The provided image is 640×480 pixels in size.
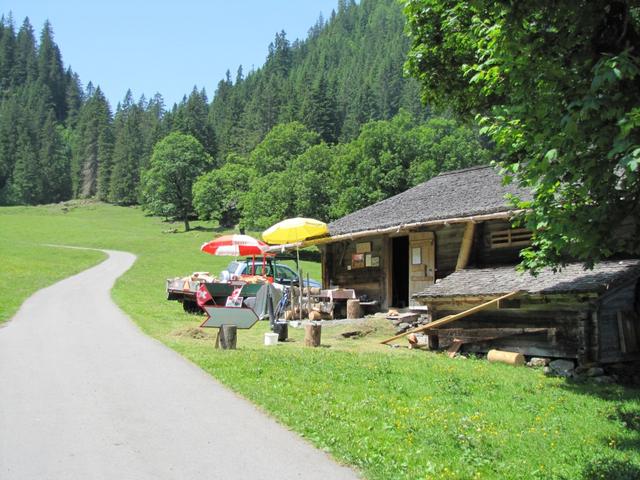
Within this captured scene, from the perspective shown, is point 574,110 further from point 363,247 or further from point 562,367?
point 363,247

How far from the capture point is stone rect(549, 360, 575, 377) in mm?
11688

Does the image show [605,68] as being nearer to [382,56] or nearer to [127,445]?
[127,445]

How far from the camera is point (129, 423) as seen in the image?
282 inches

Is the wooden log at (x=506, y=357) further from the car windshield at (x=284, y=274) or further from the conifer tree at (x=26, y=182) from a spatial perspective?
the conifer tree at (x=26, y=182)

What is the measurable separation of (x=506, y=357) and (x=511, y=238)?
4.27 m

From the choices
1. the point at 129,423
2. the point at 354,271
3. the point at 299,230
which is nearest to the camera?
the point at 129,423

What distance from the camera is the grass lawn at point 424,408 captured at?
609 cm

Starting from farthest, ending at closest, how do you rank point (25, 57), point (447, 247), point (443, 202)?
point (25, 57), point (443, 202), point (447, 247)

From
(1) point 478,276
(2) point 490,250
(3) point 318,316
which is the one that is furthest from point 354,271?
(1) point 478,276

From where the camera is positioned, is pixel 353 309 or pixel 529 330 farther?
pixel 353 309

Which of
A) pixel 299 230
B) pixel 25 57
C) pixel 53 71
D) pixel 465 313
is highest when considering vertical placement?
pixel 25 57

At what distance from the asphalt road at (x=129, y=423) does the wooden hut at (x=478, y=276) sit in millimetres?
6061

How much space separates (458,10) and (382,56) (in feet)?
436

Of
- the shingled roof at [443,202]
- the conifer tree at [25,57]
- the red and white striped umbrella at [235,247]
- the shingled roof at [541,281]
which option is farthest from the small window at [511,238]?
the conifer tree at [25,57]
